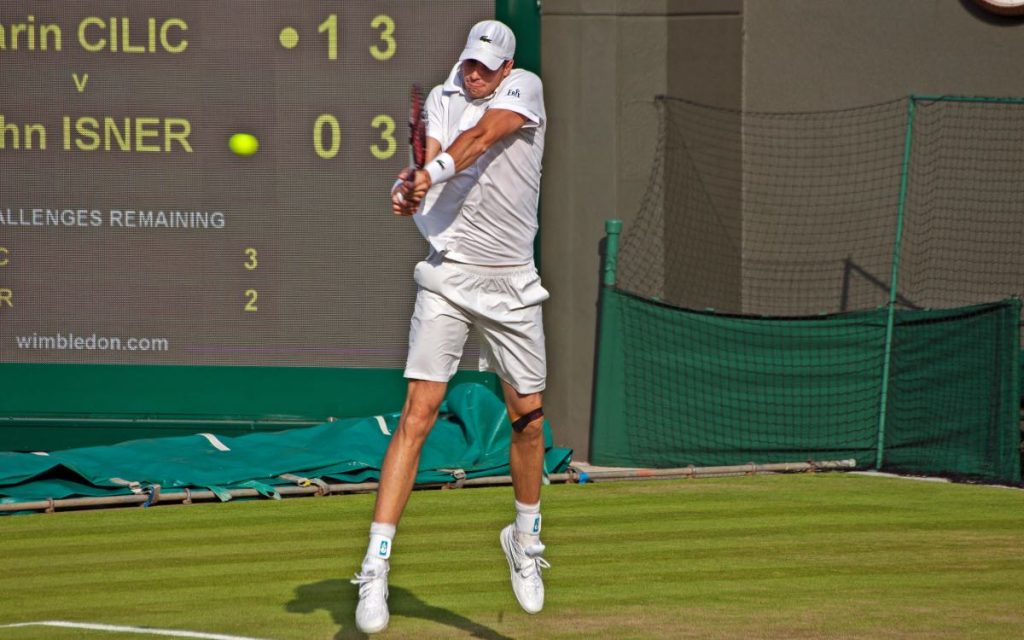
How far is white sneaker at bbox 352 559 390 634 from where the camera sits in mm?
5457

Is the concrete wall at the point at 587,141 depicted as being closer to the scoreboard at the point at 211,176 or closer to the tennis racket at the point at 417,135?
the scoreboard at the point at 211,176

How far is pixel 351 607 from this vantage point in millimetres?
6453

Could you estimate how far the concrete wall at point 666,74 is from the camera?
1094 centimetres

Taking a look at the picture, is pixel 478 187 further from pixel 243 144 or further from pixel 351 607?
pixel 243 144

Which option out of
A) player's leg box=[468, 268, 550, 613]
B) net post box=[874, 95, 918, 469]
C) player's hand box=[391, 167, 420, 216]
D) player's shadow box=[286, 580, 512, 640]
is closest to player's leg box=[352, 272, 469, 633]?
player's leg box=[468, 268, 550, 613]

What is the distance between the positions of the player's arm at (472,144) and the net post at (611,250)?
16.1 feet

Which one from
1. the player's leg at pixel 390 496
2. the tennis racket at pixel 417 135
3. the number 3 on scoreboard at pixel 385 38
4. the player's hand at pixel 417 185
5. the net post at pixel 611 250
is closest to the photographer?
the player's hand at pixel 417 185

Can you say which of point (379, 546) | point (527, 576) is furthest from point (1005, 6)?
point (379, 546)

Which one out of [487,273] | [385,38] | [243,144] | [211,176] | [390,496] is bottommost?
[390,496]

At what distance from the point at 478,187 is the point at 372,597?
5.30 feet

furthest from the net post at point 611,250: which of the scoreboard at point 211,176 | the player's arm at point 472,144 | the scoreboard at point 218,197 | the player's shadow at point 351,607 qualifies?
the player's arm at point 472,144

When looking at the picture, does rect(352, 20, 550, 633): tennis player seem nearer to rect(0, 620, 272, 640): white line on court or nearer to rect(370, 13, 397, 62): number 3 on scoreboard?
rect(0, 620, 272, 640): white line on court

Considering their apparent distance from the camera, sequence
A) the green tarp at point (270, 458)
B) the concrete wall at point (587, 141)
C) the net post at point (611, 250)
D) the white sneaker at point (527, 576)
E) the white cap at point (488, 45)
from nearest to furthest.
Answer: the white cap at point (488, 45), the white sneaker at point (527, 576), the green tarp at point (270, 458), the net post at point (611, 250), the concrete wall at point (587, 141)

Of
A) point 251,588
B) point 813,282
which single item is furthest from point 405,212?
point 813,282
